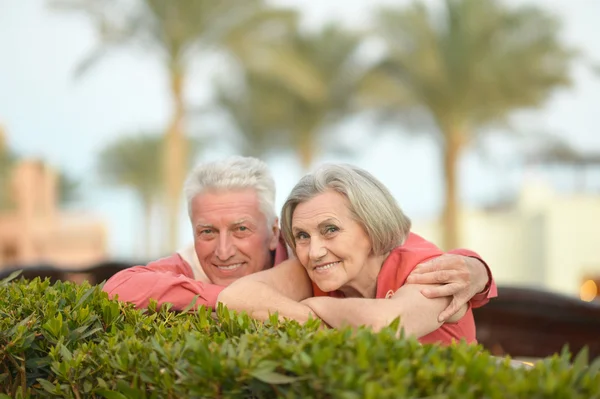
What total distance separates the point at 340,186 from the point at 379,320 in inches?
20.9

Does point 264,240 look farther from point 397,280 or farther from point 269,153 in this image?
point 269,153

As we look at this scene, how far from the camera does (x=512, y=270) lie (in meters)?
36.3

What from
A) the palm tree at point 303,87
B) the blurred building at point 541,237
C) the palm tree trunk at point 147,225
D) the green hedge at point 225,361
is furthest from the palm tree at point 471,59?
the palm tree trunk at point 147,225

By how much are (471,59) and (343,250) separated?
1706cm

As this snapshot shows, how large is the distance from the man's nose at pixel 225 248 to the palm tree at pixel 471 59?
16.5 meters

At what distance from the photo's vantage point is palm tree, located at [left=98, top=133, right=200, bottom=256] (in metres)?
36.9

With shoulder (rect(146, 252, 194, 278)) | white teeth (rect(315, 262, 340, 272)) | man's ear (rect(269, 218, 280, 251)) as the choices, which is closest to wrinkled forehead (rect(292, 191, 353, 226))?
white teeth (rect(315, 262, 340, 272))

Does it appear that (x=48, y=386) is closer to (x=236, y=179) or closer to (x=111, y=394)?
(x=111, y=394)

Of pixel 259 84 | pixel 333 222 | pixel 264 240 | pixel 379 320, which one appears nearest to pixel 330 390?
pixel 379 320

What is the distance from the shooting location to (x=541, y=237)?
3428 cm

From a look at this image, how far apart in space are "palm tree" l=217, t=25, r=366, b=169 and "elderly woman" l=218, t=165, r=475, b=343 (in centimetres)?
1704

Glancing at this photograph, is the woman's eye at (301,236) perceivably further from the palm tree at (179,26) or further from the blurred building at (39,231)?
the blurred building at (39,231)

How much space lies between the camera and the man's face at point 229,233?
3289 millimetres

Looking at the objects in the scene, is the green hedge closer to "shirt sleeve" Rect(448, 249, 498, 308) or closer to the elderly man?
the elderly man
